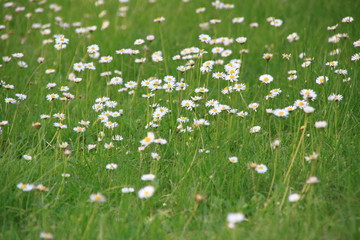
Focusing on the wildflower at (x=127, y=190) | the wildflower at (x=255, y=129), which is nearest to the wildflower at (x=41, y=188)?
the wildflower at (x=127, y=190)

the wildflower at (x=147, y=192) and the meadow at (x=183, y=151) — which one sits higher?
the wildflower at (x=147, y=192)

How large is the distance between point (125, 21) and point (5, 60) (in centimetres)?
151

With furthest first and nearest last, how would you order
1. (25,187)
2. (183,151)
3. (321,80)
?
(321,80), (183,151), (25,187)

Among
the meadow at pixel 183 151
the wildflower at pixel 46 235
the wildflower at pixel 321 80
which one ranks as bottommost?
the meadow at pixel 183 151

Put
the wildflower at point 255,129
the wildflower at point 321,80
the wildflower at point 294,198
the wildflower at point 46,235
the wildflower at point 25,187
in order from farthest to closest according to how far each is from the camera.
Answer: the wildflower at point 321,80
the wildflower at point 255,129
the wildflower at point 25,187
the wildflower at point 294,198
the wildflower at point 46,235

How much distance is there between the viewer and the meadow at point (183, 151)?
200 cm

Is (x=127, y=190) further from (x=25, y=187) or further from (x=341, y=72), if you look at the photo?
(x=341, y=72)

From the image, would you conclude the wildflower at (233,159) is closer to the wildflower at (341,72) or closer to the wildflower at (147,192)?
the wildflower at (147,192)

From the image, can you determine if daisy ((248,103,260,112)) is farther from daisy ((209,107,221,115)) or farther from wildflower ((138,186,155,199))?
wildflower ((138,186,155,199))

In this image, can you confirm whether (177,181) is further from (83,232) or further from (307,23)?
(307,23)

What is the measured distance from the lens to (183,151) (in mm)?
2502

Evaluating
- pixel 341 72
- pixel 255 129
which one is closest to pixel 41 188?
pixel 255 129

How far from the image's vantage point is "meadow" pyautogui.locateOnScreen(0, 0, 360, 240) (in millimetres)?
1997

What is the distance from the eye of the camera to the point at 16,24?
451 cm
